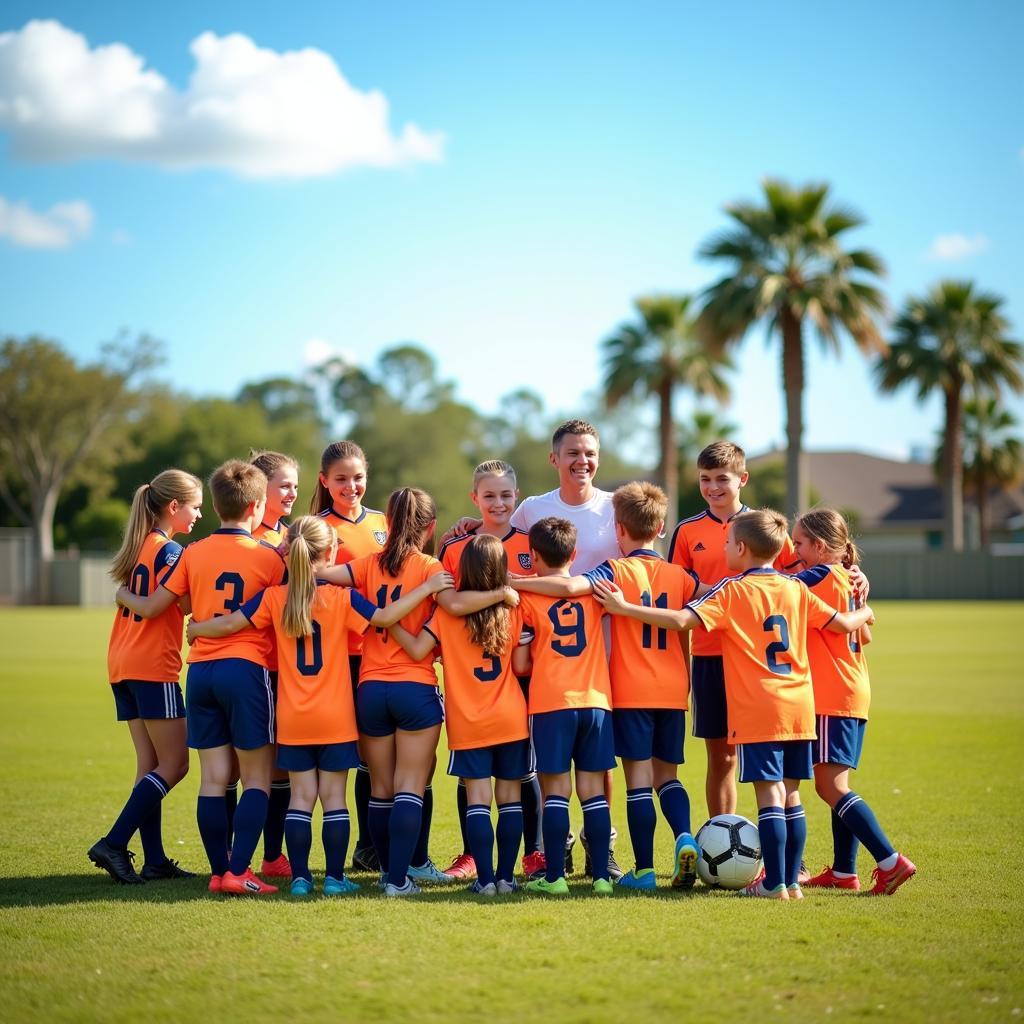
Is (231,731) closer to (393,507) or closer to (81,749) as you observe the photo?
(393,507)

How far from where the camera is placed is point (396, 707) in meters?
6.07

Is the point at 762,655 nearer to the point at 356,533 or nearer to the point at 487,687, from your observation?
the point at 487,687

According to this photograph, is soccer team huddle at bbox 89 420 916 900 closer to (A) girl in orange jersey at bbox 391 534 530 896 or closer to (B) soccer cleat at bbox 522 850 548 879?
(A) girl in orange jersey at bbox 391 534 530 896

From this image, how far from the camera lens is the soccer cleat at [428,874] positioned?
6500 millimetres

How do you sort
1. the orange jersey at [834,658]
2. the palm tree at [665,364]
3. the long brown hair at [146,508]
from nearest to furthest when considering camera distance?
the orange jersey at [834,658] → the long brown hair at [146,508] → the palm tree at [665,364]

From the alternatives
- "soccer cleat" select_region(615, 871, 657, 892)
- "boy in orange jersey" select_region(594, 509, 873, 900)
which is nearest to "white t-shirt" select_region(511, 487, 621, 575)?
"boy in orange jersey" select_region(594, 509, 873, 900)

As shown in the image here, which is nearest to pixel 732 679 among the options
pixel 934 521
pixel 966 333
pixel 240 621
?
pixel 240 621

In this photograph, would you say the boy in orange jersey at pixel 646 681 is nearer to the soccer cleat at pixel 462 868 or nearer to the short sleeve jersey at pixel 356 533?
the soccer cleat at pixel 462 868

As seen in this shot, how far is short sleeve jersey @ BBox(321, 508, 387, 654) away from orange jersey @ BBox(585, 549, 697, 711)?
1405 millimetres

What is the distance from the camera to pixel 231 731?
6145 mm

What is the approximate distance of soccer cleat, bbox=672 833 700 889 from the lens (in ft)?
20.0

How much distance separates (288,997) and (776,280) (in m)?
30.8

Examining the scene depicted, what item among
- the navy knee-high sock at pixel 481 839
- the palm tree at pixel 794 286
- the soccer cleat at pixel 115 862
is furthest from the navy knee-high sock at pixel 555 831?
the palm tree at pixel 794 286

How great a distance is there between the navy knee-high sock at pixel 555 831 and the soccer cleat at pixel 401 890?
0.72m
